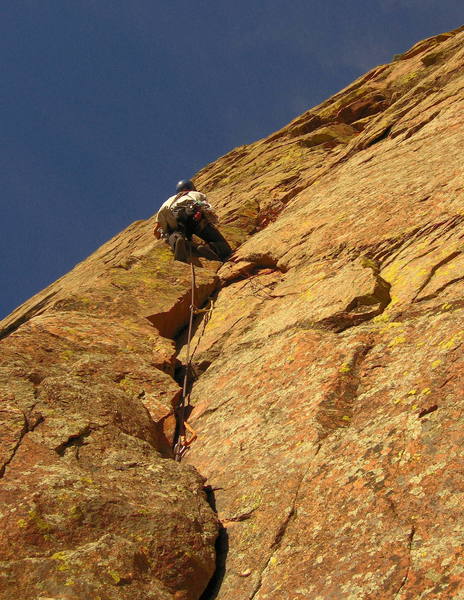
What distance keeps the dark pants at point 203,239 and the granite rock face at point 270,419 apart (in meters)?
1.08

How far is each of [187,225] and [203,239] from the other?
→ 510 mm

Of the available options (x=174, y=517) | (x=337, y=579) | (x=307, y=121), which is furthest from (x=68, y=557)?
(x=307, y=121)

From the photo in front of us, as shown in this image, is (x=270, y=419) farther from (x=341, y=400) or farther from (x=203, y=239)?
(x=203, y=239)

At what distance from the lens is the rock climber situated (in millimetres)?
13766

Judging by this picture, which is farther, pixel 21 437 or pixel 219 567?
pixel 21 437

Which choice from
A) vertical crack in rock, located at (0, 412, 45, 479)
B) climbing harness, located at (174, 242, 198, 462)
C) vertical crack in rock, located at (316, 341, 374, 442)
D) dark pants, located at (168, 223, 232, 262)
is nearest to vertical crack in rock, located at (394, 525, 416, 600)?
vertical crack in rock, located at (316, 341, 374, 442)

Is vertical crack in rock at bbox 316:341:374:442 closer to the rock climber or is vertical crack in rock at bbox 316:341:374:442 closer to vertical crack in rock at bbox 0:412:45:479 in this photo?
vertical crack in rock at bbox 0:412:45:479

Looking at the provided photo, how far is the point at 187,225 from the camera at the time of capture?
1450 centimetres

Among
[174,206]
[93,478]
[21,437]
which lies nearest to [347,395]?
[93,478]

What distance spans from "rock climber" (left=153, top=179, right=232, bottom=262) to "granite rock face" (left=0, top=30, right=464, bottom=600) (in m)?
1.37

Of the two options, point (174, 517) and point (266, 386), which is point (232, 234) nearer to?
point (266, 386)

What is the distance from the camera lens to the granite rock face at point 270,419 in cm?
464

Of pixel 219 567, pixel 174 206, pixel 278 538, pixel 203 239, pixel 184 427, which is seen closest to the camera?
pixel 278 538

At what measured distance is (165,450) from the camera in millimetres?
7461
